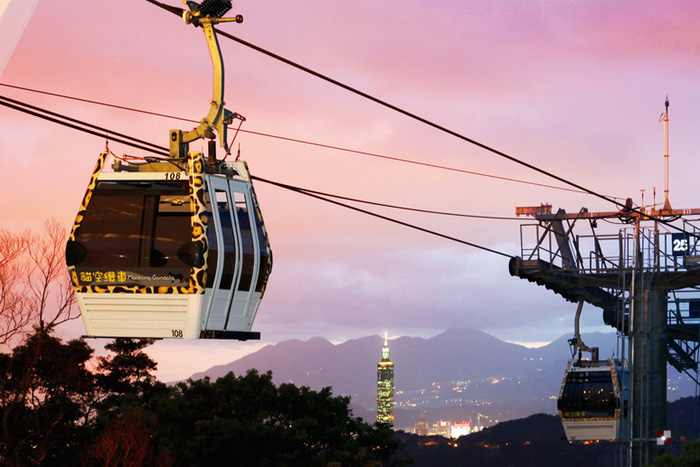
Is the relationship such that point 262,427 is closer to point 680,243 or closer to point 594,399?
point 594,399

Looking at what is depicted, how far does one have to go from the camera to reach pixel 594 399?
139 ft

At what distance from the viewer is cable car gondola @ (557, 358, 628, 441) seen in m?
42.1

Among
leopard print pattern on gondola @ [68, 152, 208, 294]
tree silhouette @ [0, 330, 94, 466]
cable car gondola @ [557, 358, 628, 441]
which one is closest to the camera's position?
leopard print pattern on gondola @ [68, 152, 208, 294]

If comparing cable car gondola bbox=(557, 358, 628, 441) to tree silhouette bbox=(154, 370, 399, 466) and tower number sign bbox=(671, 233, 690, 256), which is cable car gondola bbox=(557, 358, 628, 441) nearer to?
tower number sign bbox=(671, 233, 690, 256)

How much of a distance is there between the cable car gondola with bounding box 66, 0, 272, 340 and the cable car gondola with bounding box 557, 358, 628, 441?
104ft

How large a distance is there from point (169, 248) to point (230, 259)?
0.75 m

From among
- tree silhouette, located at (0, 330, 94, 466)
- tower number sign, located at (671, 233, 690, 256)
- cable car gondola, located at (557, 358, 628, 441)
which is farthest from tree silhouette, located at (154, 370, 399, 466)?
tower number sign, located at (671, 233, 690, 256)

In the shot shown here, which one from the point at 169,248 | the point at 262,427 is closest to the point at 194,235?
the point at 169,248

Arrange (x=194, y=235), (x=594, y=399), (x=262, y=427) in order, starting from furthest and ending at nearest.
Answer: (x=262, y=427) < (x=594, y=399) < (x=194, y=235)

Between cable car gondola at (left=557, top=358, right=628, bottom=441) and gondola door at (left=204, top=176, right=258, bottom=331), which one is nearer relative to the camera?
gondola door at (left=204, top=176, right=258, bottom=331)

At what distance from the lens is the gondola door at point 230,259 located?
12.3m

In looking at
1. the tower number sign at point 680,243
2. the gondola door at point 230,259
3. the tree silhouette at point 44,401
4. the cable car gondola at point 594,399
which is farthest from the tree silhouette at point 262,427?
the gondola door at point 230,259

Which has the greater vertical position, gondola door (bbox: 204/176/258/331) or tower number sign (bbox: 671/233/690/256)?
tower number sign (bbox: 671/233/690/256)

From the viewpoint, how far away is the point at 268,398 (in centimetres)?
5691
